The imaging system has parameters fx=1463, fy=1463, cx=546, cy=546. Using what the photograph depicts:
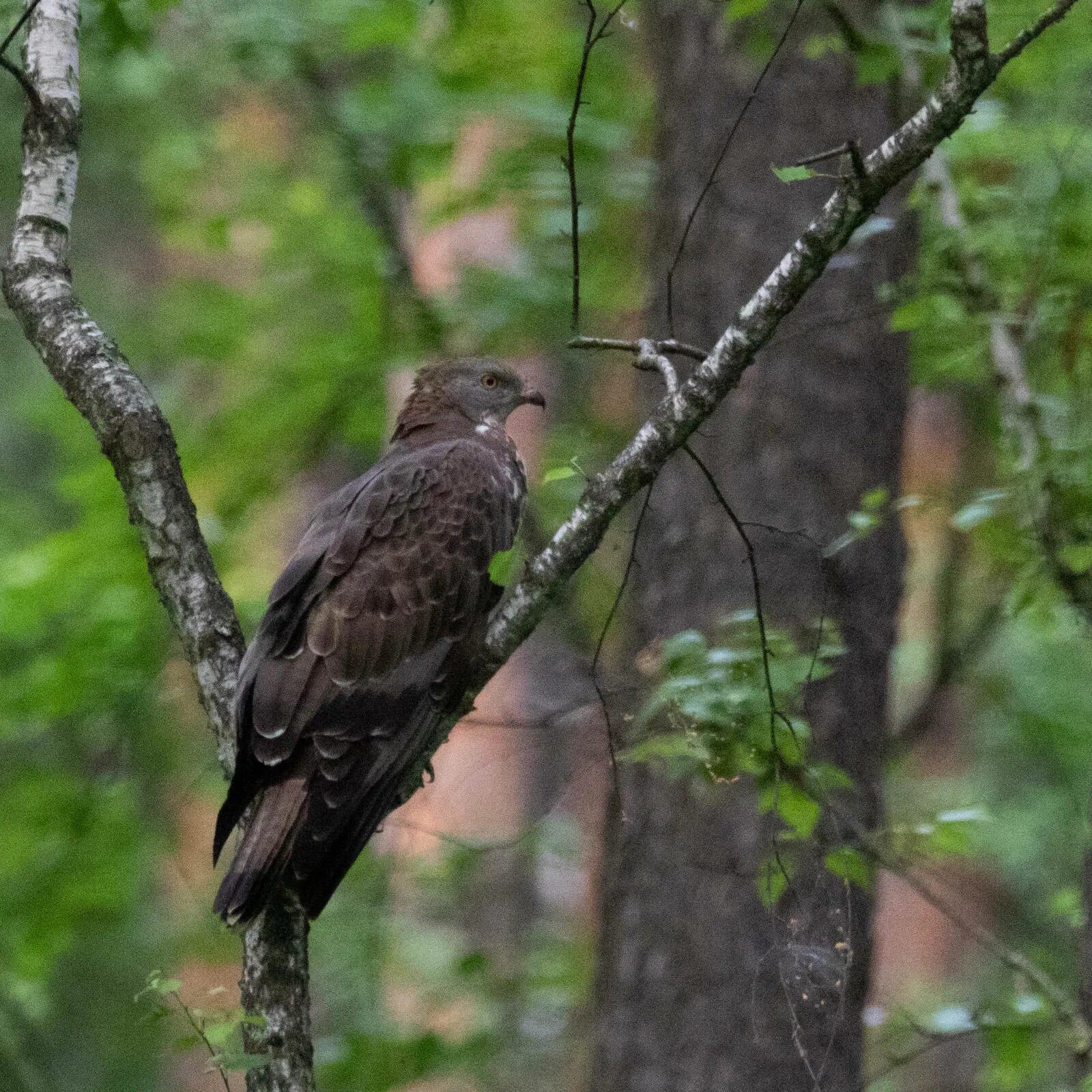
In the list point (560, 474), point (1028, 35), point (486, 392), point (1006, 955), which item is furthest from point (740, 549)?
point (1028, 35)

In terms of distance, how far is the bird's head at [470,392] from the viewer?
5.28 metres

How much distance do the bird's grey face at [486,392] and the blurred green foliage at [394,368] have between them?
0.34 meters

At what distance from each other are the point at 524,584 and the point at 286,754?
2.55ft

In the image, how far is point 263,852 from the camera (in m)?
3.48

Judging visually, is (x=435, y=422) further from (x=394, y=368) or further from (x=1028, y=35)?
(x=1028, y=35)

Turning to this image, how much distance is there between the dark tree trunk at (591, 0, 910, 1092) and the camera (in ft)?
17.2

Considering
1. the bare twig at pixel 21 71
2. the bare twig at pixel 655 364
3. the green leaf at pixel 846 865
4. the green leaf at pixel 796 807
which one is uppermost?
the bare twig at pixel 21 71

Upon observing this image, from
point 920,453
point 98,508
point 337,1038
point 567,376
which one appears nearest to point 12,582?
point 98,508

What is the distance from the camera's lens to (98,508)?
22.6 ft

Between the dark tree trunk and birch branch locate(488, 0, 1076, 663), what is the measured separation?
6.14ft

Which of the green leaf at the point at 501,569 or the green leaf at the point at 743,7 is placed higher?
the green leaf at the point at 743,7

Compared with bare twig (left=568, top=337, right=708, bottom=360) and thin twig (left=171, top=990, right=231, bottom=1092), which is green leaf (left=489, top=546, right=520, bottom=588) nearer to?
bare twig (left=568, top=337, right=708, bottom=360)

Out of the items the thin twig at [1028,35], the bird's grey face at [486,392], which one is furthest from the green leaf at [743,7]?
the bird's grey face at [486,392]

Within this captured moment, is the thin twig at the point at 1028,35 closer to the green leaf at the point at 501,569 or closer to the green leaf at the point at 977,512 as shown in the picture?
the green leaf at the point at 501,569
